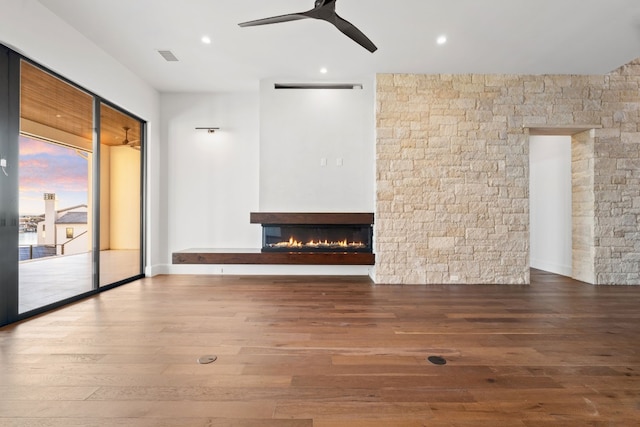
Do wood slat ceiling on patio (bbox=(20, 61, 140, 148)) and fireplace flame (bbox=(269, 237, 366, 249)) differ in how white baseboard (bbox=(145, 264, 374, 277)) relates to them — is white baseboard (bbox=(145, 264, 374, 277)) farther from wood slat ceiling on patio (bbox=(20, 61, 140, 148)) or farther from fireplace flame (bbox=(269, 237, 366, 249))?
wood slat ceiling on patio (bbox=(20, 61, 140, 148))

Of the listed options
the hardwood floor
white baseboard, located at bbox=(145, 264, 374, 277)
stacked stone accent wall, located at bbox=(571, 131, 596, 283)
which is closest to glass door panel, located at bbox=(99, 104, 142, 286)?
white baseboard, located at bbox=(145, 264, 374, 277)

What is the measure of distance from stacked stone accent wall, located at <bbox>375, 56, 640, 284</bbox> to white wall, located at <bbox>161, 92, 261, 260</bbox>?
2.07 metres

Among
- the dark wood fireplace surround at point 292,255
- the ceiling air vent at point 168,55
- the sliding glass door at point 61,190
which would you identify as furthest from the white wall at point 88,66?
the dark wood fireplace surround at point 292,255

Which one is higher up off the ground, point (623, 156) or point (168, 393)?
point (623, 156)

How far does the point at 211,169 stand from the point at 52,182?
1.95 meters

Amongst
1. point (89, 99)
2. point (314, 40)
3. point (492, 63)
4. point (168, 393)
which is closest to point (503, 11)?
point (492, 63)

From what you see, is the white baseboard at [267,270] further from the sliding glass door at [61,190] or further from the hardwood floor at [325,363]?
the hardwood floor at [325,363]

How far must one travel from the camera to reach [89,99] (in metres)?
3.69

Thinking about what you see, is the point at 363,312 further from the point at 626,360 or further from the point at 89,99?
the point at 89,99

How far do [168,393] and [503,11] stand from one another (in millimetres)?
4057

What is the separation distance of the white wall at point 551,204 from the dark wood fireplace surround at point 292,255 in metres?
3.19

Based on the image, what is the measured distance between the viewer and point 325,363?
191 cm

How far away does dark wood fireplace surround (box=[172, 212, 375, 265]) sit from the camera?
4175mm

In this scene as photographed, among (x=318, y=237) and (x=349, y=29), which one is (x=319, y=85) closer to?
(x=349, y=29)
